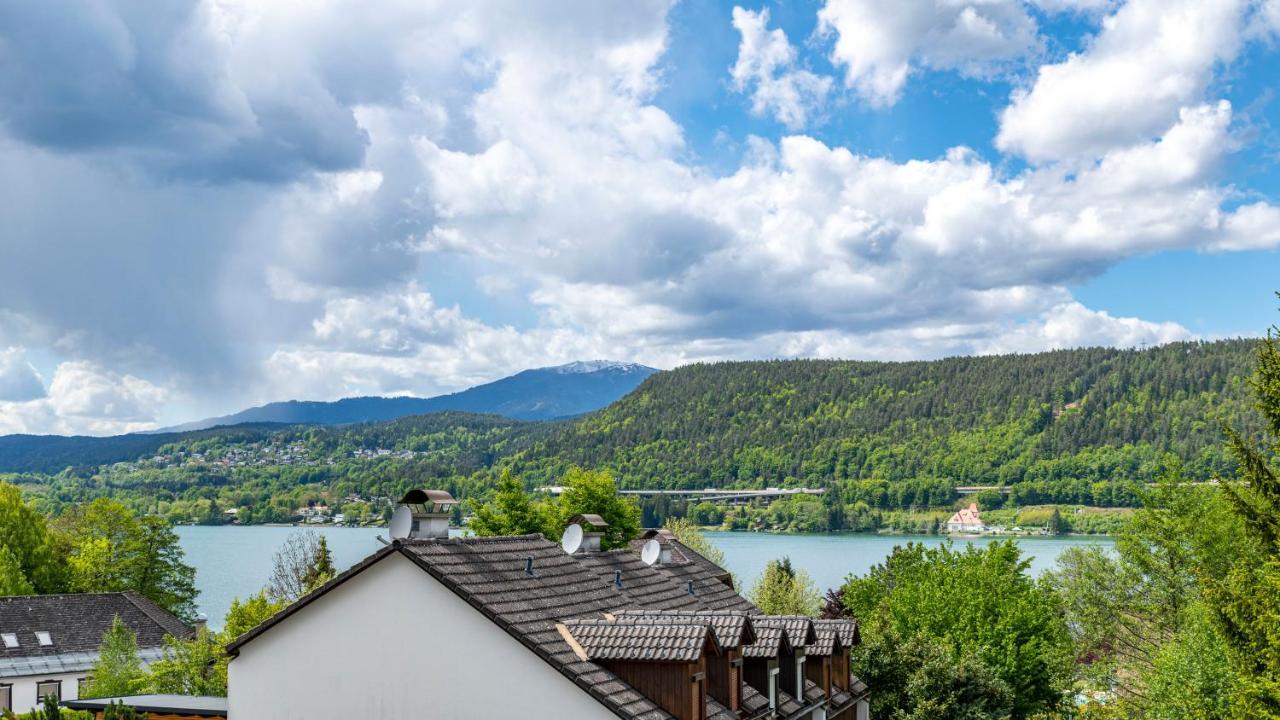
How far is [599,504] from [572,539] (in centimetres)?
2687

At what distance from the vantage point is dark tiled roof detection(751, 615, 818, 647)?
23.6m

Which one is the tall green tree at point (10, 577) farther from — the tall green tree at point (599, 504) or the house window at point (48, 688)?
the tall green tree at point (599, 504)

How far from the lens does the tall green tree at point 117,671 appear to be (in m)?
38.9

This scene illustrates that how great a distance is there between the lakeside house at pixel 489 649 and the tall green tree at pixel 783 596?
111 feet

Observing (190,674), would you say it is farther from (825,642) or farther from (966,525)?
(966,525)

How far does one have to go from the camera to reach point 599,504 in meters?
54.7

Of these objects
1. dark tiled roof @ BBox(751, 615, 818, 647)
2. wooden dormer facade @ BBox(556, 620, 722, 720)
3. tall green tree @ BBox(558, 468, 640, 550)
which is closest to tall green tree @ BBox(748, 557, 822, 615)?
tall green tree @ BBox(558, 468, 640, 550)

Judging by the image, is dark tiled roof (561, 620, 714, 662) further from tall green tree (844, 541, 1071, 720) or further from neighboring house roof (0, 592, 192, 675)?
neighboring house roof (0, 592, 192, 675)

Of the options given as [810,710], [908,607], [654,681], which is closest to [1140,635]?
[908,607]

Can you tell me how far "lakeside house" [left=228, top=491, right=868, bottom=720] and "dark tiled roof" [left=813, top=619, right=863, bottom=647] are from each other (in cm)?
260

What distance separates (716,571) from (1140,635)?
64.1 ft

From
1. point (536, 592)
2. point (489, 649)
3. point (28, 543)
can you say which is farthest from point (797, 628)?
point (28, 543)

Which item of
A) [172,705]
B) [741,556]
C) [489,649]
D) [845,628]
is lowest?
[741,556]

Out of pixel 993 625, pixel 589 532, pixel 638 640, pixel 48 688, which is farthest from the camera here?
pixel 48 688
